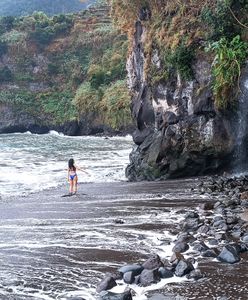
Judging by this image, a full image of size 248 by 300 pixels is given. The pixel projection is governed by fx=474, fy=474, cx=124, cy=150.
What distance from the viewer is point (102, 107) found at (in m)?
47.2

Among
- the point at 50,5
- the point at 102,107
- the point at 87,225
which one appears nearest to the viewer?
the point at 87,225

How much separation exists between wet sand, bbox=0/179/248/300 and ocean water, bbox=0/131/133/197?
487 centimetres

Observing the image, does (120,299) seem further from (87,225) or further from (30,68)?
(30,68)

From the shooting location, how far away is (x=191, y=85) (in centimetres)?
1759

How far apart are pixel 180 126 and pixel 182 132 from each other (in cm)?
27

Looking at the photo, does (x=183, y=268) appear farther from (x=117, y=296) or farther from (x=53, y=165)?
(x=53, y=165)

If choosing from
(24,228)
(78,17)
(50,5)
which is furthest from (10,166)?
(50,5)

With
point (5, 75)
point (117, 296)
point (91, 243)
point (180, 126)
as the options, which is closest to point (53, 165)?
point (180, 126)

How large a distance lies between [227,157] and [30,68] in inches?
2085

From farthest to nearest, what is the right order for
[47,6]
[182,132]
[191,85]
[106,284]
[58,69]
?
[47,6] → [58,69] → [182,132] → [191,85] → [106,284]

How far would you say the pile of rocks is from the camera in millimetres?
6680

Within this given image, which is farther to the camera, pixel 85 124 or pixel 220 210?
pixel 85 124

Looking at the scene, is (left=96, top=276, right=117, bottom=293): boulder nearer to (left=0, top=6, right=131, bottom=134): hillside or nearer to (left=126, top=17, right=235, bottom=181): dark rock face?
(left=126, top=17, right=235, bottom=181): dark rock face

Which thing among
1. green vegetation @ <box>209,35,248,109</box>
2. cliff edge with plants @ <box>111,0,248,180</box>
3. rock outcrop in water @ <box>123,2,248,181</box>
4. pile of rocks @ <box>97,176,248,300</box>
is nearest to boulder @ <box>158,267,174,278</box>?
pile of rocks @ <box>97,176,248,300</box>
